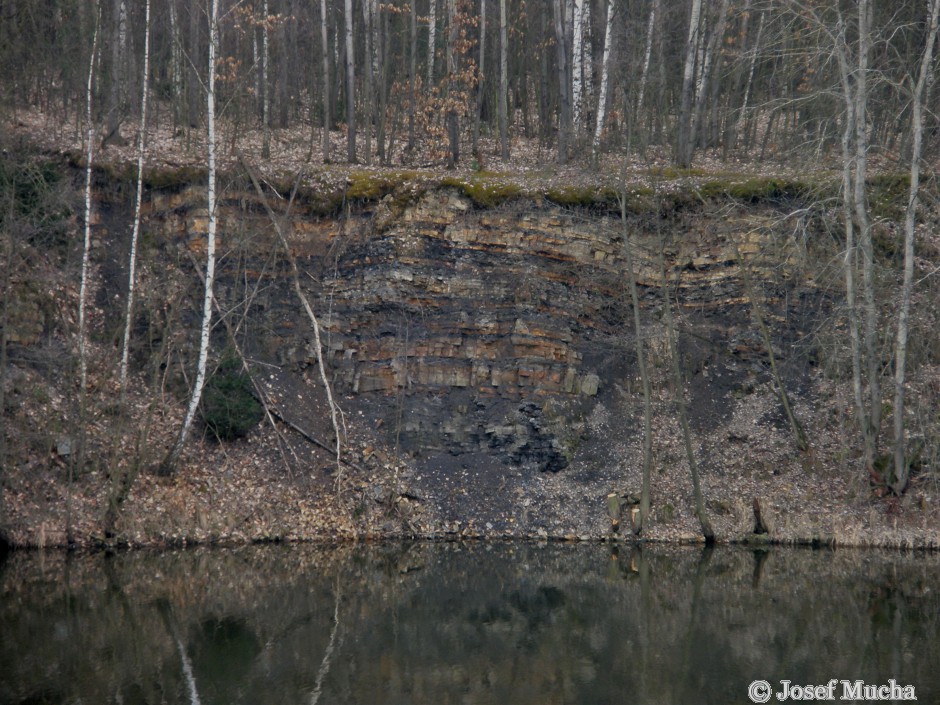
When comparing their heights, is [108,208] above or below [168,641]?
above

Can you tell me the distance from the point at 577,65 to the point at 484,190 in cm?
734

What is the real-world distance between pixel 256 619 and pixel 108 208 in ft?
42.0

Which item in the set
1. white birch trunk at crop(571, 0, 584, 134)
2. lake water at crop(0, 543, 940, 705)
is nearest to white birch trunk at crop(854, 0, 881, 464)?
lake water at crop(0, 543, 940, 705)

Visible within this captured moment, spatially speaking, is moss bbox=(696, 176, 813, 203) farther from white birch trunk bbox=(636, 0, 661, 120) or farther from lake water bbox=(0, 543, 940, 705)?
lake water bbox=(0, 543, 940, 705)

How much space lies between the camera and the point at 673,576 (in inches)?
563

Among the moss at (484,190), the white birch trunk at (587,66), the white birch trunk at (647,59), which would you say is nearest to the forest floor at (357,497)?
the moss at (484,190)

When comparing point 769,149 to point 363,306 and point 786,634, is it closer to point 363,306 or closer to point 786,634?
point 363,306

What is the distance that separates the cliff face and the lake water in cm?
269

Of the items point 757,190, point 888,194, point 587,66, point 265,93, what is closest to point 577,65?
point 587,66

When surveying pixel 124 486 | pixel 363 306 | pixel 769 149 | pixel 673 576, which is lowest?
pixel 673 576

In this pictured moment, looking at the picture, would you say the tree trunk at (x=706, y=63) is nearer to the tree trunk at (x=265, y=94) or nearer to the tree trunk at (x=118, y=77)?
the tree trunk at (x=265, y=94)

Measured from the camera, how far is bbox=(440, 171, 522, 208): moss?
20578 millimetres

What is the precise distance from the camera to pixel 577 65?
2536cm

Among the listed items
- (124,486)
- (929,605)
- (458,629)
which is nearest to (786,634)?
(929,605)
